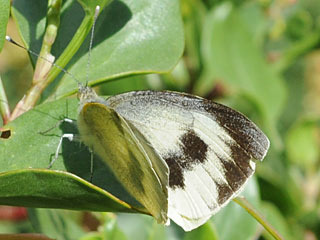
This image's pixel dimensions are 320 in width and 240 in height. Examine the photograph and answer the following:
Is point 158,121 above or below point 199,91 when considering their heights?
above

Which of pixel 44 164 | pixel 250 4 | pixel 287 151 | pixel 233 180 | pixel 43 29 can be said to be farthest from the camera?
Result: pixel 250 4

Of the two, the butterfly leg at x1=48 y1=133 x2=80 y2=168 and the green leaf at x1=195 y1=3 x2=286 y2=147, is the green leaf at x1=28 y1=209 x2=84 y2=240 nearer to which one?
the butterfly leg at x1=48 y1=133 x2=80 y2=168

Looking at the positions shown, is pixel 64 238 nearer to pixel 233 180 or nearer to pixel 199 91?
pixel 233 180

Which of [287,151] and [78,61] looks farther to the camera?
[287,151]

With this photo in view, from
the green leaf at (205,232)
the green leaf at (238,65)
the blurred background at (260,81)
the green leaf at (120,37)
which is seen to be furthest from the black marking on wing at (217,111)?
the green leaf at (238,65)

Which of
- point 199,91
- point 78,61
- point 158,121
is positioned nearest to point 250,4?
point 199,91

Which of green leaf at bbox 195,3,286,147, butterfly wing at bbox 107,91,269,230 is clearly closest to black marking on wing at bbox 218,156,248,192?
butterfly wing at bbox 107,91,269,230

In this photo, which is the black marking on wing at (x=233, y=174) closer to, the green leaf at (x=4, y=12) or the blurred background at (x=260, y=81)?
the blurred background at (x=260, y=81)
